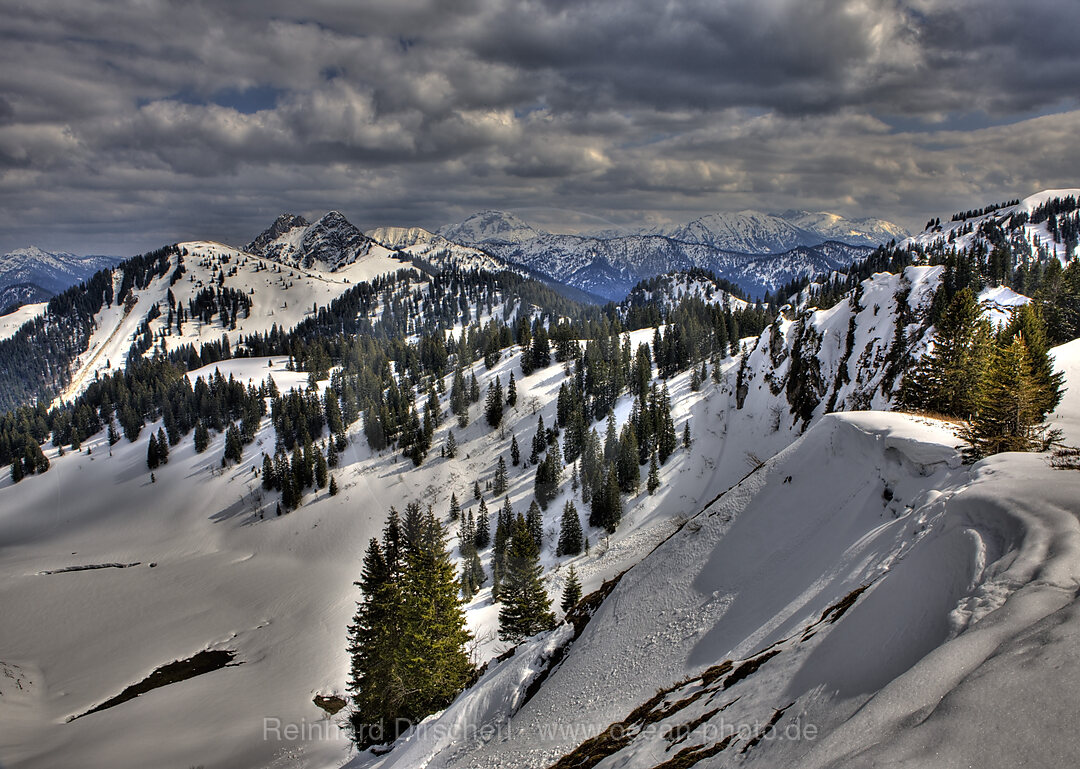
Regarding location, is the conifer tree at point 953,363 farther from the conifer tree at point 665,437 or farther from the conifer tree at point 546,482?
the conifer tree at point 546,482

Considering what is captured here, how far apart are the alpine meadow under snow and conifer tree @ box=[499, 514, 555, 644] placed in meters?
0.35

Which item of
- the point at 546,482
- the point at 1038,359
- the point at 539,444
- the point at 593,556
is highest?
the point at 1038,359

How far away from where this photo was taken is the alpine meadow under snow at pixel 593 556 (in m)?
8.12

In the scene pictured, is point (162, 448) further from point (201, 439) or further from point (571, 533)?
point (571, 533)

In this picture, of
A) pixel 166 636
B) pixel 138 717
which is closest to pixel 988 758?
pixel 138 717

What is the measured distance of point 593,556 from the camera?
76.9 meters

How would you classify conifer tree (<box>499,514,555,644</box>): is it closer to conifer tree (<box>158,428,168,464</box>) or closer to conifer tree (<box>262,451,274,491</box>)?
conifer tree (<box>262,451,274,491</box>)

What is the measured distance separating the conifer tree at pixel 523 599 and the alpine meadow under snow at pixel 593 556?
0.35 meters

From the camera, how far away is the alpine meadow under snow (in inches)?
320

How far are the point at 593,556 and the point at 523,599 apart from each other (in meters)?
37.0

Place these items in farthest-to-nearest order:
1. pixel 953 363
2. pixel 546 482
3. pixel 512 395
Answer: pixel 512 395, pixel 546 482, pixel 953 363

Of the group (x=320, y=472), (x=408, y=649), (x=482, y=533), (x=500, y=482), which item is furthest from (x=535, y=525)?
(x=320, y=472)

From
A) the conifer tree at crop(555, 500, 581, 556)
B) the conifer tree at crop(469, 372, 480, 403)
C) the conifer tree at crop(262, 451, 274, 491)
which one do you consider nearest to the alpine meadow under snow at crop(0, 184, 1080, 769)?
the conifer tree at crop(262, 451, 274, 491)

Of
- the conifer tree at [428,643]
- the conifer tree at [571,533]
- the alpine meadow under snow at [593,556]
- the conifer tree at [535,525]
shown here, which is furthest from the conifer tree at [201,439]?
the conifer tree at [428,643]
